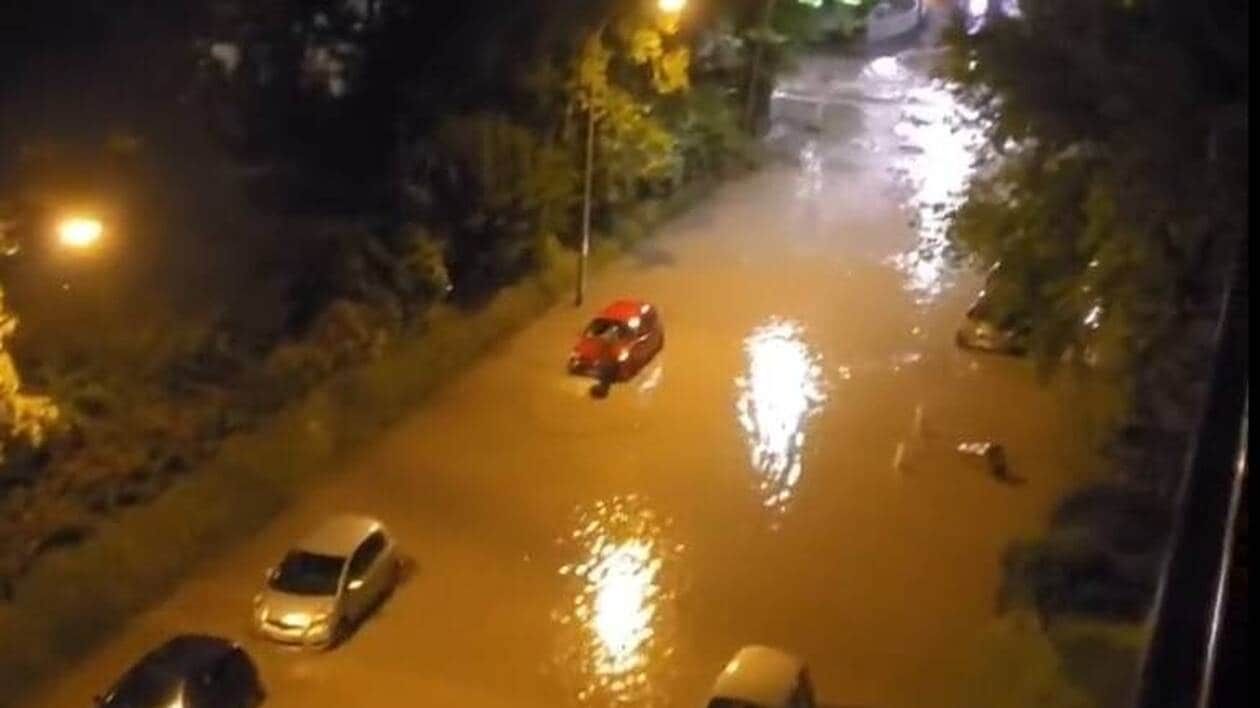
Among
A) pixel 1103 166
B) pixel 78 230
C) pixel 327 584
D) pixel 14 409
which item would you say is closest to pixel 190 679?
pixel 327 584

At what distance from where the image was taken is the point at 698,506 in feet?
68.5

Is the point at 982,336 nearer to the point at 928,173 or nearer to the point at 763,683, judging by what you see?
the point at 928,173

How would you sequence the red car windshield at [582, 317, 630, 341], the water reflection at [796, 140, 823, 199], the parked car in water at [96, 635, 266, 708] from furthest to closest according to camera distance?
the water reflection at [796, 140, 823, 199] → the red car windshield at [582, 317, 630, 341] → the parked car in water at [96, 635, 266, 708]

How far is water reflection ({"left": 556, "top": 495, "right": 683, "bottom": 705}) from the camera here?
16906mm

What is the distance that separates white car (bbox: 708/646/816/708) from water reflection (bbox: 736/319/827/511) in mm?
4811

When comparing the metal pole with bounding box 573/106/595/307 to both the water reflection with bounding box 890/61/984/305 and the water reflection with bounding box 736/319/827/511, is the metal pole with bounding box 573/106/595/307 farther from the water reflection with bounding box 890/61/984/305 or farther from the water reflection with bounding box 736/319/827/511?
the water reflection with bounding box 890/61/984/305

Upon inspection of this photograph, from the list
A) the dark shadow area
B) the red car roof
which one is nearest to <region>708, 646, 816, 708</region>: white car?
the dark shadow area

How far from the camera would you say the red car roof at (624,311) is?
25478 mm

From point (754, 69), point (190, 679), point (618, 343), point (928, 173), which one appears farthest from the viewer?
point (928, 173)

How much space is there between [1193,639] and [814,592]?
1744cm

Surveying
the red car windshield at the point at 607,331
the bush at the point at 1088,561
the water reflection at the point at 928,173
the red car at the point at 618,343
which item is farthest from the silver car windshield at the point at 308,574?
the red car windshield at the point at 607,331

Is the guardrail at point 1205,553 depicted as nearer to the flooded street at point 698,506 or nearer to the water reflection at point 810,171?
the flooded street at point 698,506

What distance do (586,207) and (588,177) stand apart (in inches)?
18.0

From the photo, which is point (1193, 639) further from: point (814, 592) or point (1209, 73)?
point (814, 592)
